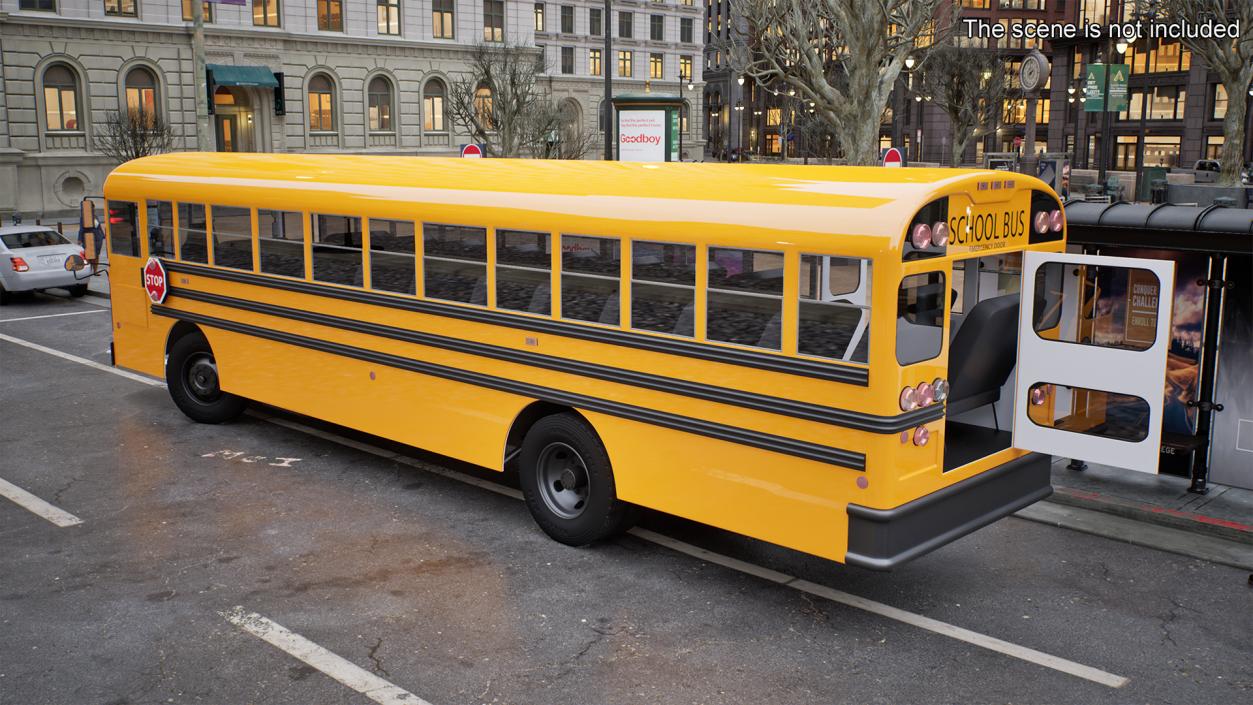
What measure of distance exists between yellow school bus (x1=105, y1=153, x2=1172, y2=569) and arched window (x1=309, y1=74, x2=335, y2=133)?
43.3m

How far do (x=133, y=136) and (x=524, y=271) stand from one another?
3121 cm

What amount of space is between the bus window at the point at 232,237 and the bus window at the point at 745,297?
5.54 m

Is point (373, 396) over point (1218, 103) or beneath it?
beneath

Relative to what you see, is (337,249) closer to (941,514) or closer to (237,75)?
(941,514)

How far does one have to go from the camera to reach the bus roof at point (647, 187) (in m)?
6.55

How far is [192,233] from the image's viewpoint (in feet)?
37.7

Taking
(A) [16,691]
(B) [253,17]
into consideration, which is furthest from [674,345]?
(B) [253,17]

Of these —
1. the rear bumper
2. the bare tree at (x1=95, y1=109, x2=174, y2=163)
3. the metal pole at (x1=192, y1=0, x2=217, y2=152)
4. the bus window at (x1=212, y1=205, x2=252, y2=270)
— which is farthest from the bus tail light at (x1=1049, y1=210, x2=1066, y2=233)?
the bare tree at (x1=95, y1=109, x2=174, y2=163)

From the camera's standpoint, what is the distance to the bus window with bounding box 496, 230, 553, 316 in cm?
819

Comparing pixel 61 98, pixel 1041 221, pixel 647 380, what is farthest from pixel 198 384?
pixel 61 98

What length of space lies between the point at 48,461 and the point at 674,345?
681cm

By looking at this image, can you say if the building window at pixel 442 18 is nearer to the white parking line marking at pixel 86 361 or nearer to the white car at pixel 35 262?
the white car at pixel 35 262

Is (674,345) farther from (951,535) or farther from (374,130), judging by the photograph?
(374,130)

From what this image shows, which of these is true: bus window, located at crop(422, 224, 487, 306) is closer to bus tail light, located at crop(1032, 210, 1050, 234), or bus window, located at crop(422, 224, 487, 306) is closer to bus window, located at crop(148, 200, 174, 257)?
bus tail light, located at crop(1032, 210, 1050, 234)
